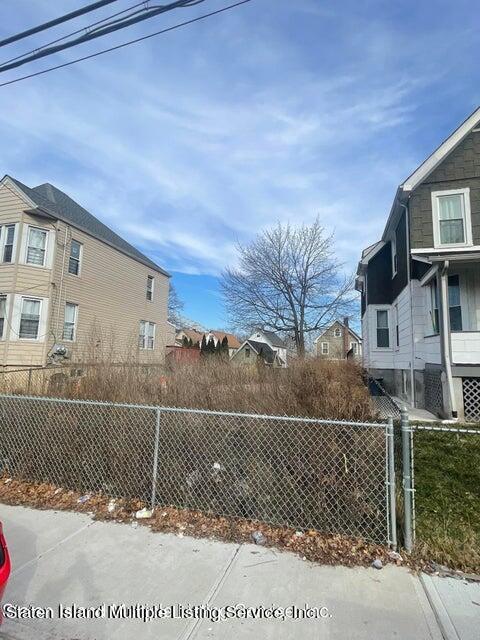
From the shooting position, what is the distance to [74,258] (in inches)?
664

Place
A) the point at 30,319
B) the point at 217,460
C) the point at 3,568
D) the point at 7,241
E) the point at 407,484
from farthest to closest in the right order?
the point at 7,241 → the point at 30,319 → the point at 217,460 → the point at 407,484 → the point at 3,568

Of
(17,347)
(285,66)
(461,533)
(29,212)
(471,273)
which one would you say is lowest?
(461,533)

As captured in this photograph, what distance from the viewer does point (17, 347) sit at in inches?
580

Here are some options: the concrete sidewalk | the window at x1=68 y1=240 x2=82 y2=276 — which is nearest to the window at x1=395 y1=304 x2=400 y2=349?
the concrete sidewalk

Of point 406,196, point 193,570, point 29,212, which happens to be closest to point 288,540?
point 193,570

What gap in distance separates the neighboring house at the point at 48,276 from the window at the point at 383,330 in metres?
8.99

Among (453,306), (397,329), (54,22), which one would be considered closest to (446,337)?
(453,306)

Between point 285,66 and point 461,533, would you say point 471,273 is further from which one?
point 461,533

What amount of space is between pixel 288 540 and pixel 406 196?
1068 centimetres

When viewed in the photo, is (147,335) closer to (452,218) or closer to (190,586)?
(452,218)

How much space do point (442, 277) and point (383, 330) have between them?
6733 millimetres

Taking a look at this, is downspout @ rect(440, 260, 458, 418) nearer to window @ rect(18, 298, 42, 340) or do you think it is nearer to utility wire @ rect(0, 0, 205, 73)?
utility wire @ rect(0, 0, 205, 73)

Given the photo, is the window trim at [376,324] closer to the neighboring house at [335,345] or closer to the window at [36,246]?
the neighboring house at [335,345]

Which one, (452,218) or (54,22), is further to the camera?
(452,218)
